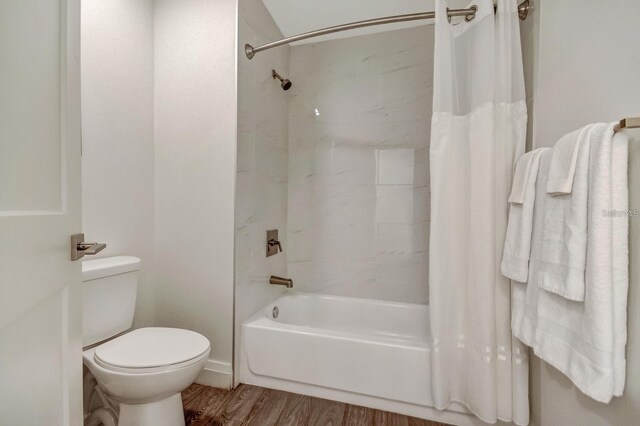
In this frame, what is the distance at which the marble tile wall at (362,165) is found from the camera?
212 centimetres

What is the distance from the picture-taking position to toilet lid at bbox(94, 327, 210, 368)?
1.13m

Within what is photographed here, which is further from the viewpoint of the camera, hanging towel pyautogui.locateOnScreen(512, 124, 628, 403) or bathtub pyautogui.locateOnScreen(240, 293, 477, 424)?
bathtub pyautogui.locateOnScreen(240, 293, 477, 424)

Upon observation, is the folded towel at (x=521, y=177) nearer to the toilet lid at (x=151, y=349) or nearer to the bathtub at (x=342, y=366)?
the bathtub at (x=342, y=366)

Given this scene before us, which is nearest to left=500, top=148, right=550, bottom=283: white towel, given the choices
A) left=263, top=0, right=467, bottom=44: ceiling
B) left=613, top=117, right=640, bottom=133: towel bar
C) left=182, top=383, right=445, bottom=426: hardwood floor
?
left=613, top=117, right=640, bottom=133: towel bar

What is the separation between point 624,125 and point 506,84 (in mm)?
685

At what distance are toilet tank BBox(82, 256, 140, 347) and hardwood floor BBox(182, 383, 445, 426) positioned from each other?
0.58m

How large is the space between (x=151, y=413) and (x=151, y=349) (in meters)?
0.25

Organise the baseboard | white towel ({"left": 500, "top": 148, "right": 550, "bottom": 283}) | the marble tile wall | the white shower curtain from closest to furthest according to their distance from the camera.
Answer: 1. white towel ({"left": 500, "top": 148, "right": 550, "bottom": 283})
2. the white shower curtain
3. the baseboard
4. the marble tile wall

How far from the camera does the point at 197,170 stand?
5.68 feet

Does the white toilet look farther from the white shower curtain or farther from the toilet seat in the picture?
the white shower curtain

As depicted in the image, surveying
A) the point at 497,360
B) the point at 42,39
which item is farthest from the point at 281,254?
the point at 42,39

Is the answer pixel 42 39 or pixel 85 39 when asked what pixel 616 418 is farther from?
pixel 85 39

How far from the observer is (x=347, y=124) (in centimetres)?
226

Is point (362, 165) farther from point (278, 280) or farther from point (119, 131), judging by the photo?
point (119, 131)
